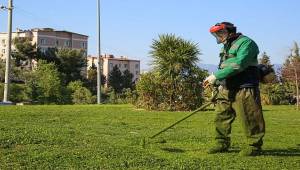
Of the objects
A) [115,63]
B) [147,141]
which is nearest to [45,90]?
[147,141]

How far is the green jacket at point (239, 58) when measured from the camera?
667cm

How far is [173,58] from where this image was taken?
1920 centimetres

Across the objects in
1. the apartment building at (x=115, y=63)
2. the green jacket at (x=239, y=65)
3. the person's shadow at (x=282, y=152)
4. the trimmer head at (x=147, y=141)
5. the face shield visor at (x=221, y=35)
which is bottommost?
the person's shadow at (x=282, y=152)

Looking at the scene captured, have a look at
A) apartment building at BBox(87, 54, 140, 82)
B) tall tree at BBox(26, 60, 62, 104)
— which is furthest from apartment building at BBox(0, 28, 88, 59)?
tall tree at BBox(26, 60, 62, 104)

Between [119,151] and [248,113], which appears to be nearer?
[119,151]

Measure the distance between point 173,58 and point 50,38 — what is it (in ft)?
362

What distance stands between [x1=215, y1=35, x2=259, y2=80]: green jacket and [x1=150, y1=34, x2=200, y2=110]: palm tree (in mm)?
→ 12193

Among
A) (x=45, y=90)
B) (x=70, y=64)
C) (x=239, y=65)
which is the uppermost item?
(x=70, y=64)

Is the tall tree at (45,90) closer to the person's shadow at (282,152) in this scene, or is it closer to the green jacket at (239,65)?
the person's shadow at (282,152)

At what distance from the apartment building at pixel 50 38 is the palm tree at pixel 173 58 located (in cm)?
9897

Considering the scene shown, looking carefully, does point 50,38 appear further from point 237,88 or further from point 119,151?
point 119,151

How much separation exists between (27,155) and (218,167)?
2104mm

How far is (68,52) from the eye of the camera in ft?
220

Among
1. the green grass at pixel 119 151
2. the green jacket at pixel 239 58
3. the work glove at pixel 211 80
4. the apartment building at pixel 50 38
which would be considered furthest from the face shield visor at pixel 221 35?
the apartment building at pixel 50 38
